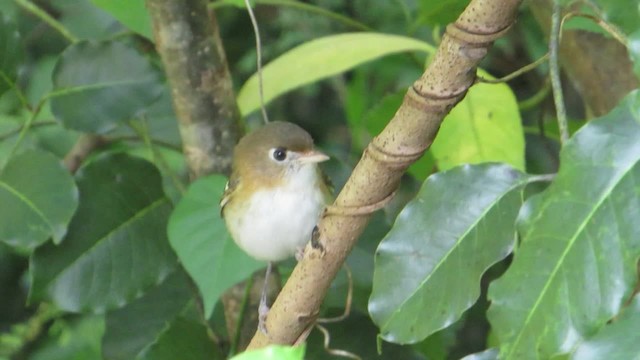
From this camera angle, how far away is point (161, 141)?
1694 mm

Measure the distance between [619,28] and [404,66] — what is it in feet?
3.86

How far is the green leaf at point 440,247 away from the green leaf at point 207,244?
14.1 inches

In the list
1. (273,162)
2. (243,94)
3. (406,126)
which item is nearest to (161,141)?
(243,94)

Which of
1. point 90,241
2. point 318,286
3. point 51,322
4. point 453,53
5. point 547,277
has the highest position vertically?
point 453,53

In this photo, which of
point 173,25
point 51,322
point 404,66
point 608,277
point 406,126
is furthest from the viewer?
point 51,322

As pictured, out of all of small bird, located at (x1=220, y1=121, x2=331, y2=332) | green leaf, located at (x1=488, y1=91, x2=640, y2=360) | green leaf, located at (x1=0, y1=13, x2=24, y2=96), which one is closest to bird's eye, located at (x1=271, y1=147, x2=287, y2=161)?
small bird, located at (x1=220, y1=121, x2=331, y2=332)

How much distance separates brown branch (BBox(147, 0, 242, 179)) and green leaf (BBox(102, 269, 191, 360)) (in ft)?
0.84

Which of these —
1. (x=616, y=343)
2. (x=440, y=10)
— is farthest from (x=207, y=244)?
(x=616, y=343)

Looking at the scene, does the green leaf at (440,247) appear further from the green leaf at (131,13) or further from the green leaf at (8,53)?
the green leaf at (8,53)

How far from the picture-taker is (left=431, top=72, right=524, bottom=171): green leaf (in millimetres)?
1380

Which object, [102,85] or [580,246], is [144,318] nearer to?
[102,85]

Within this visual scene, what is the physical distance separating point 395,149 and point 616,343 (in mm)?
273

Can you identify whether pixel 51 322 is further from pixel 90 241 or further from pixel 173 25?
pixel 173 25

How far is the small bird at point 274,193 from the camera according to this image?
1367 millimetres
